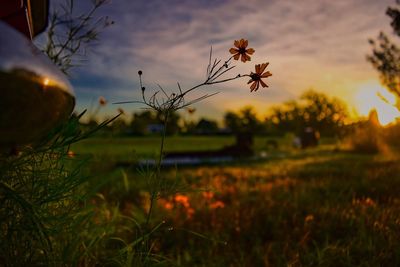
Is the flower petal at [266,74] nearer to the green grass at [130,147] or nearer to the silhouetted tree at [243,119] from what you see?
the green grass at [130,147]

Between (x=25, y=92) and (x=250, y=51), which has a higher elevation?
(x=250, y=51)

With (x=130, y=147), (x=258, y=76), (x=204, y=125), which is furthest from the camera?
(x=130, y=147)

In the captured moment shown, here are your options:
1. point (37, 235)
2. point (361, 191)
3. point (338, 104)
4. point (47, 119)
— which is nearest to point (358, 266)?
point (37, 235)

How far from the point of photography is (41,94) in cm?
95

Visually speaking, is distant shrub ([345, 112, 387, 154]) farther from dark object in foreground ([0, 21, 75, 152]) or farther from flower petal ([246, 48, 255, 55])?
dark object in foreground ([0, 21, 75, 152])

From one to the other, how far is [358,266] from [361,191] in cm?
311

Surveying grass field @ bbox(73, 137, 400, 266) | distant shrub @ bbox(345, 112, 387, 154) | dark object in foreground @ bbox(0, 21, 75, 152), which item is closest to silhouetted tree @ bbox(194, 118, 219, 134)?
grass field @ bbox(73, 137, 400, 266)

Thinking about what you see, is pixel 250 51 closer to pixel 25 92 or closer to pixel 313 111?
pixel 25 92

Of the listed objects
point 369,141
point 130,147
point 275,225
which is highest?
point 369,141

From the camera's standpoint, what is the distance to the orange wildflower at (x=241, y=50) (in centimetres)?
158

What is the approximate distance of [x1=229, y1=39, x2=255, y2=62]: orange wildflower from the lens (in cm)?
158

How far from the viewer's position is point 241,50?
1586mm

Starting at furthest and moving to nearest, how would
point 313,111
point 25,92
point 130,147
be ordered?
point 313,111 < point 130,147 < point 25,92

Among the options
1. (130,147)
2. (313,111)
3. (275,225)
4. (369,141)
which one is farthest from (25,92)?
(313,111)
